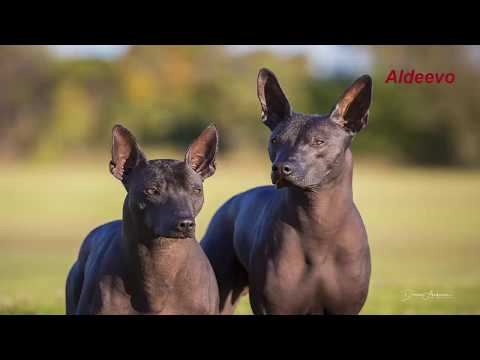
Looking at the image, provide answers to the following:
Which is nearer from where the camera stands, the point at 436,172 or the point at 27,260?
the point at 27,260

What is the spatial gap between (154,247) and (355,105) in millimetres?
2053

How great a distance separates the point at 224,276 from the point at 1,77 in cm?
2203

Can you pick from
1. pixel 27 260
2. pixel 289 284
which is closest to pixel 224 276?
pixel 289 284

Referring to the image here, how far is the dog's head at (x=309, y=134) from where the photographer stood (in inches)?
245

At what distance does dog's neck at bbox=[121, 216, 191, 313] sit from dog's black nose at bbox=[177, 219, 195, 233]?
18.7 inches

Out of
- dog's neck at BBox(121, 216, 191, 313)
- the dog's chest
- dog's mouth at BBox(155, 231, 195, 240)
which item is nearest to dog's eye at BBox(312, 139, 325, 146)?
the dog's chest

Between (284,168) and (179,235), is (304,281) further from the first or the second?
(179,235)

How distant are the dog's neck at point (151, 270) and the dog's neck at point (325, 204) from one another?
114 centimetres

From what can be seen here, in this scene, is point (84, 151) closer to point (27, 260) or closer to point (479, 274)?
point (27, 260)

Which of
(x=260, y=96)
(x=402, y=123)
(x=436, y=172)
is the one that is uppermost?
(x=402, y=123)

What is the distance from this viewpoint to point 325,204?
6598 millimetres

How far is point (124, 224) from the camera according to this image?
234 inches
